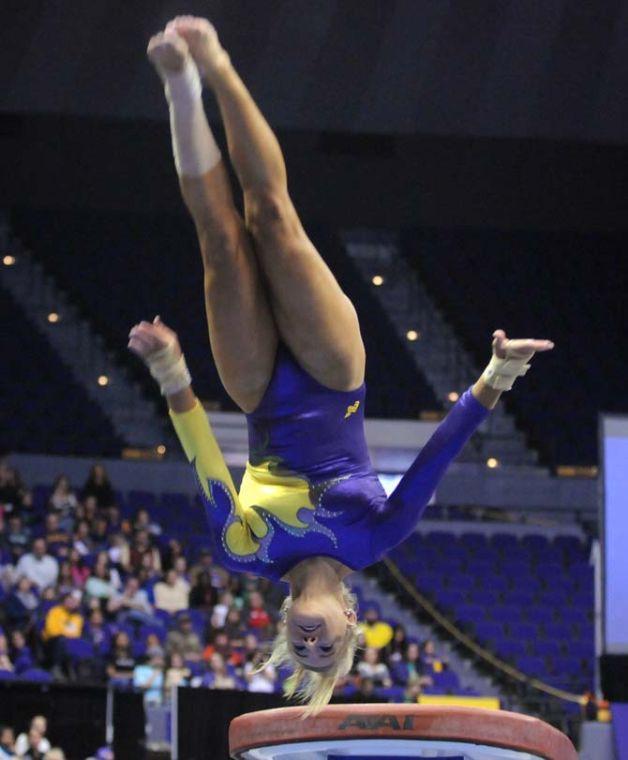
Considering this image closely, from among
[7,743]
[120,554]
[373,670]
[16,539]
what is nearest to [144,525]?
[120,554]

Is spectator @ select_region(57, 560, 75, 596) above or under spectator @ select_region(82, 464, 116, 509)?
under

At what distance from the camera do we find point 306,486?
13.7 feet

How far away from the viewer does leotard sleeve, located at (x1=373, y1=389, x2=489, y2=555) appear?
161 inches

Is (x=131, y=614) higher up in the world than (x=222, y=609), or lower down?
lower down

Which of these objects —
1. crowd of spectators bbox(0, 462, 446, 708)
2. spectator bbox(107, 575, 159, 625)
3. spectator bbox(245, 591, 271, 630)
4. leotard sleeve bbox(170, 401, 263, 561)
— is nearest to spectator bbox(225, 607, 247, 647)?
crowd of spectators bbox(0, 462, 446, 708)

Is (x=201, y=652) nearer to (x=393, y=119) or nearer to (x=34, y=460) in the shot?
(x=393, y=119)

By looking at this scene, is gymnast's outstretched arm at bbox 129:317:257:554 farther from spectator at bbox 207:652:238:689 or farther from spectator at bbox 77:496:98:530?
spectator at bbox 77:496:98:530

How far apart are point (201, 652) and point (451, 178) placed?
4.05m

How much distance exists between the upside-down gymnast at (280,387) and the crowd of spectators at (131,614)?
4.39 meters

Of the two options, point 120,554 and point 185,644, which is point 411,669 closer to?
point 185,644

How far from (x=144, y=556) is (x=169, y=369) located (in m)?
7.37

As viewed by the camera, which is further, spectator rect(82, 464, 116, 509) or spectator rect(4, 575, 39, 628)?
spectator rect(82, 464, 116, 509)

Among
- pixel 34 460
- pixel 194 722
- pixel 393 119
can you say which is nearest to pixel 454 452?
pixel 194 722

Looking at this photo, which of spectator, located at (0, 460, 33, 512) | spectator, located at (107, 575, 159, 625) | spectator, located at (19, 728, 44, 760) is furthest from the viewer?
spectator, located at (0, 460, 33, 512)
